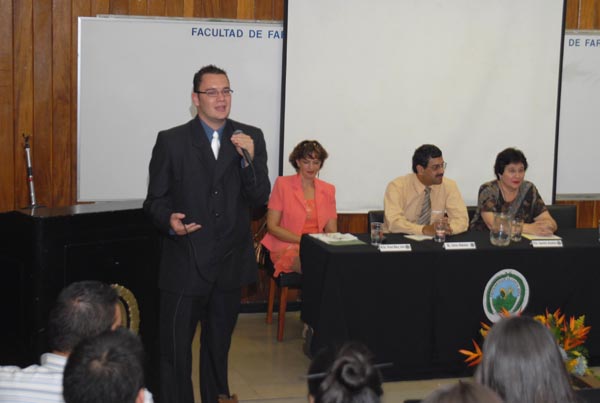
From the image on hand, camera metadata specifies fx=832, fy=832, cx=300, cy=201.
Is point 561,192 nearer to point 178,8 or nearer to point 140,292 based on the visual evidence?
point 178,8

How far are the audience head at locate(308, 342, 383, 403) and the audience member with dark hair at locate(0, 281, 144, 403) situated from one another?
1.98 ft

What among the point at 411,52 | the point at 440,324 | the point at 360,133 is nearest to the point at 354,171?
the point at 360,133

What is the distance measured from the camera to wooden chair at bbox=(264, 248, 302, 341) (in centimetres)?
509

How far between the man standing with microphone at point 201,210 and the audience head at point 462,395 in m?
1.90

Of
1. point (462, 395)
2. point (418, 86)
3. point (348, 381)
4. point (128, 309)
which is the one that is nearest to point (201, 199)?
point (128, 309)

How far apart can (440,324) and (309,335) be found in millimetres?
819

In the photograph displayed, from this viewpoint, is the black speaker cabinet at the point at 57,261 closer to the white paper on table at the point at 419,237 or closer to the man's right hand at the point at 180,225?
the man's right hand at the point at 180,225

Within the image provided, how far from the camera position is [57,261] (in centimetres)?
287

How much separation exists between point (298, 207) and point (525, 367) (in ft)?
11.5

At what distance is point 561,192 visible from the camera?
622 centimetres

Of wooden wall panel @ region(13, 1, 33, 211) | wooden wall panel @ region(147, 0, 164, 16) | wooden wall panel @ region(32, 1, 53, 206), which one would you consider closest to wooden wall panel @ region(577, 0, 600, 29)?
wooden wall panel @ region(147, 0, 164, 16)

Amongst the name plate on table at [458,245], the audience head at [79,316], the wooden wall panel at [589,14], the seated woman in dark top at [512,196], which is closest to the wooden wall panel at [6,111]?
the name plate on table at [458,245]

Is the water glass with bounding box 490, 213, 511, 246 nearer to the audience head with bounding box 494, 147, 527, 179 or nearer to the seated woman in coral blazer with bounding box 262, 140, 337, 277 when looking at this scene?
the audience head with bounding box 494, 147, 527, 179

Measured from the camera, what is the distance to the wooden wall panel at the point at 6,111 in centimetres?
514
